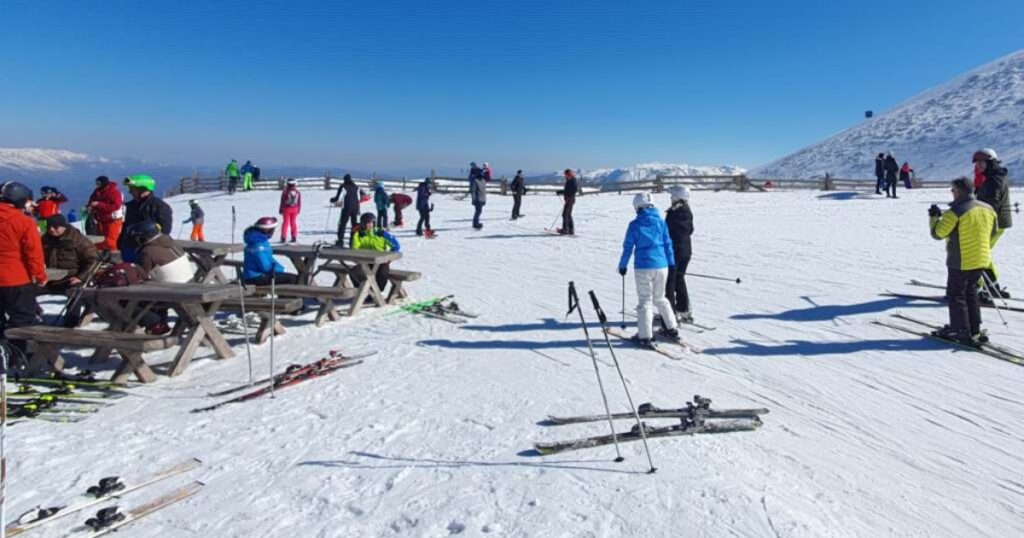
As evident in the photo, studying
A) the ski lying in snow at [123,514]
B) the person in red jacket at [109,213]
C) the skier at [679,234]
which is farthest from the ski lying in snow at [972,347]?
the person in red jacket at [109,213]

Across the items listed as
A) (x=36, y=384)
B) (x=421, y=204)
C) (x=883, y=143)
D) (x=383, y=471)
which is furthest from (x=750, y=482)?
(x=883, y=143)

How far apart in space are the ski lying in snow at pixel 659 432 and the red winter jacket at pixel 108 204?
28.6 ft

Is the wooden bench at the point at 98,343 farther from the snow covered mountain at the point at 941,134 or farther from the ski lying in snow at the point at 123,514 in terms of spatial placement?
the snow covered mountain at the point at 941,134

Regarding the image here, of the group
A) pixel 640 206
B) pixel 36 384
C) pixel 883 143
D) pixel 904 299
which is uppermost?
pixel 883 143

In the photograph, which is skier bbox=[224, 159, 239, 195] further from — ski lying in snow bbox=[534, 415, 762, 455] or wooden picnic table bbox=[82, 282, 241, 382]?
ski lying in snow bbox=[534, 415, 762, 455]

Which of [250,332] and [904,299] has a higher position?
[904,299]

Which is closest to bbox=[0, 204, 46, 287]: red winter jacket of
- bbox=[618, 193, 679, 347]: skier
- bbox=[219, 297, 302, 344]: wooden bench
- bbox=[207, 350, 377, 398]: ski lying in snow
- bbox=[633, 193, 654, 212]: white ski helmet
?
bbox=[219, 297, 302, 344]: wooden bench

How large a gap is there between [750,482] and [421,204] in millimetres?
15085

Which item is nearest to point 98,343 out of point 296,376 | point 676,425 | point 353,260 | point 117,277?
point 117,277

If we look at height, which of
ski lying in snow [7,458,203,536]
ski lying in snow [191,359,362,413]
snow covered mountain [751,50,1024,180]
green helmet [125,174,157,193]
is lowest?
ski lying in snow [7,458,203,536]

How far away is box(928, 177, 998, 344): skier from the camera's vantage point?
671 cm

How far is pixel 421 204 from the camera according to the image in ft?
58.4

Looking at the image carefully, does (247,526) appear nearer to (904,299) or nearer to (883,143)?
(904,299)

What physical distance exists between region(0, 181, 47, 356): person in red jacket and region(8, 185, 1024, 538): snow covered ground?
5.69ft
